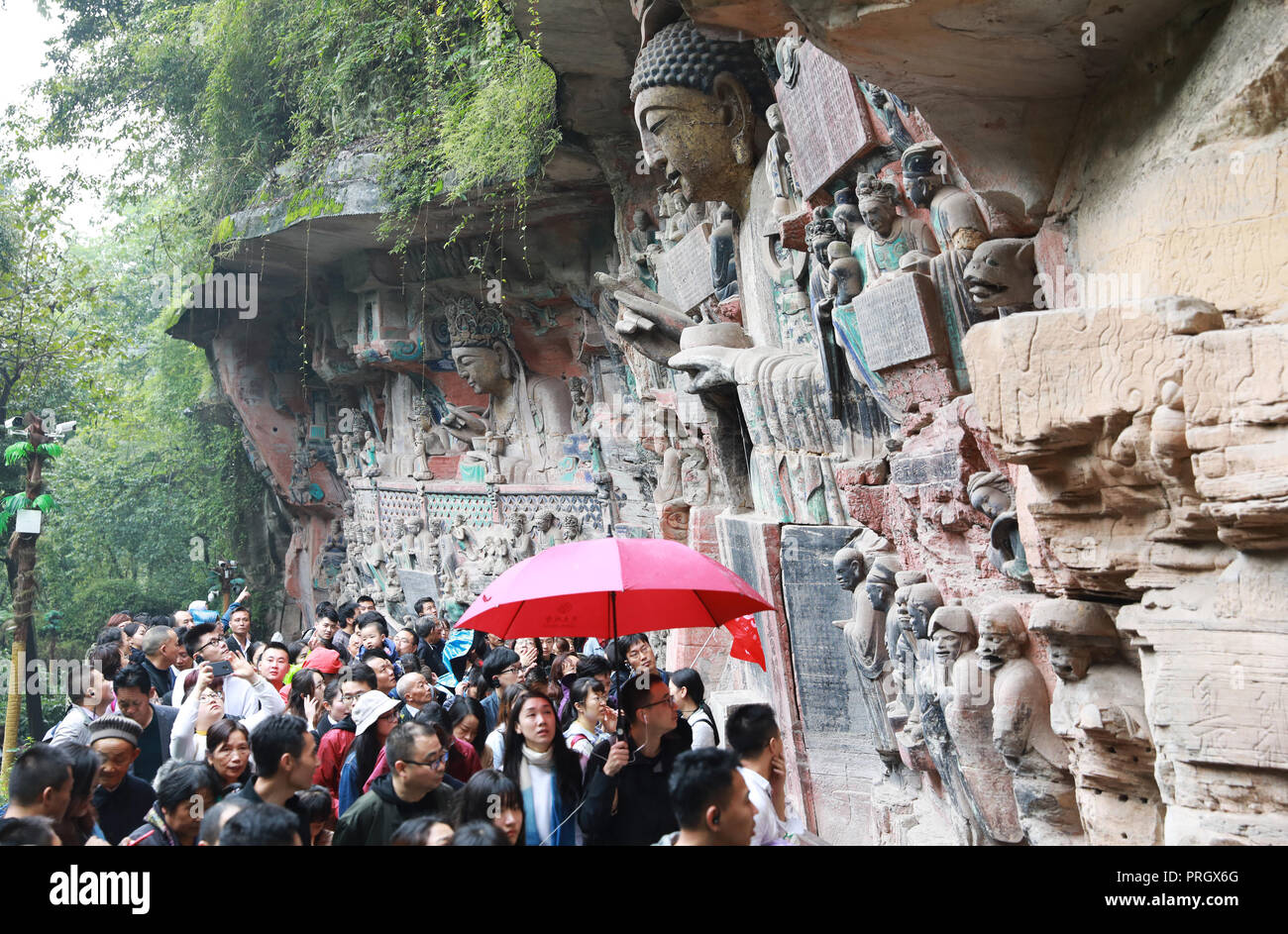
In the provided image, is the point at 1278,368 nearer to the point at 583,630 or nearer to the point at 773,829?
the point at 773,829

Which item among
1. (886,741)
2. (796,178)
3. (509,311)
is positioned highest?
(509,311)

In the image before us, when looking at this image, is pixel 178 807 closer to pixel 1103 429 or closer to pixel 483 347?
pixel 1103 429

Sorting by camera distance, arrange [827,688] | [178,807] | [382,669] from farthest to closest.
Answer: [827,688], [382,669], [178,807]

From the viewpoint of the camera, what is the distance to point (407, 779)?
318 centimetres

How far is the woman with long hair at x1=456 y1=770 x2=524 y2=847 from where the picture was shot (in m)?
3.04

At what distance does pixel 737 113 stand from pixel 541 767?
15.6ft

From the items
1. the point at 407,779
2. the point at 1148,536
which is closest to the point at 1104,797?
the point at 1148,536

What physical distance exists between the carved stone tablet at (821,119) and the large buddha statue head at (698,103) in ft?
3.15

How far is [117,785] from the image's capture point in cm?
359

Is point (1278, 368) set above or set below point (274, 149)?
below

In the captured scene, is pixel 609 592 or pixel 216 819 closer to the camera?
pixel 216 819

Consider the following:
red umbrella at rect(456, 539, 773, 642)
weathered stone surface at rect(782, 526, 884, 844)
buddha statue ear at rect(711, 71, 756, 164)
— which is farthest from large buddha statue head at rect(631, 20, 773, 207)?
red umbrella at rect(456, 539, 773, 642)

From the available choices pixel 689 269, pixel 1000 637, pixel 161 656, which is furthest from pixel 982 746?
pixel 689 269
